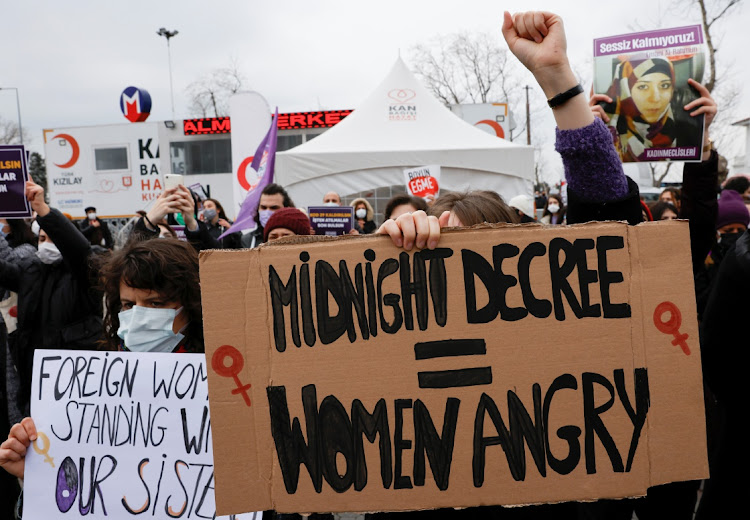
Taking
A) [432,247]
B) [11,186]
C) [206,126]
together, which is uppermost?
[206,126]

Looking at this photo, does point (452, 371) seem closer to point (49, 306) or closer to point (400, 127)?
point (49, 306)

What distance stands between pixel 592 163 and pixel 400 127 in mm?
9803

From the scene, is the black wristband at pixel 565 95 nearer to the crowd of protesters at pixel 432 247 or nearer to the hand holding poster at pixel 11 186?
the crowd of protesters at pixel 432 247

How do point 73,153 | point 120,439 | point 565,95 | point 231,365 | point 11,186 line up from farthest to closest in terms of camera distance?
point 73,153, point 11,186, point 120,439, point 565,95, point 231,365

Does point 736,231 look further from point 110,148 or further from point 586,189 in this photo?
point 110,148

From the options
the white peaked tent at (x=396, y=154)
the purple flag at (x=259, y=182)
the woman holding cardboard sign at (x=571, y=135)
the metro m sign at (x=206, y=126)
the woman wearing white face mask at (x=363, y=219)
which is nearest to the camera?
the woman holding cardboard sign at (x=571, y=135)

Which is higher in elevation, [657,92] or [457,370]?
[657,92]

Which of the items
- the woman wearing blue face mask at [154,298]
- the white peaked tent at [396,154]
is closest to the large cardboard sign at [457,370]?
the woman wearing blue face mask at [154,298]

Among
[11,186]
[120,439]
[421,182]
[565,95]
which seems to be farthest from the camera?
[421,182]

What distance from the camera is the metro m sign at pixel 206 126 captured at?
88.3 ft

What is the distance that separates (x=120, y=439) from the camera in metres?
1.70

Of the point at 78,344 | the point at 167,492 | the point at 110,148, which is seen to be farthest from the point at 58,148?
the point at 167,492

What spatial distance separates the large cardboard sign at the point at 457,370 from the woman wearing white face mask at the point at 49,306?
93.8 inches

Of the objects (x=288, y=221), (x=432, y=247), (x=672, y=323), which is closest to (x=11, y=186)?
(x=288, y=221)
